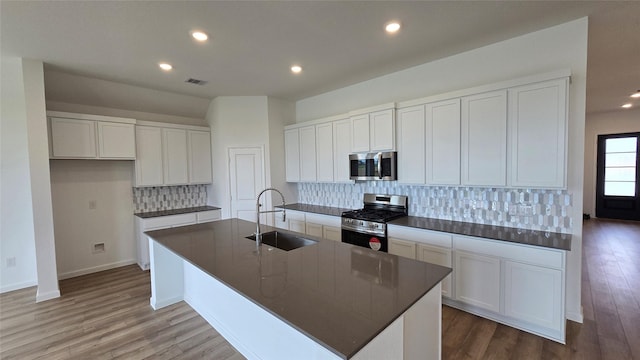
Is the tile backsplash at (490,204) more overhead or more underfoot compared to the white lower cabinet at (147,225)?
more overhead

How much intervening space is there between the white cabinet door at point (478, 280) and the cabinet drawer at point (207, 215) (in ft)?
12.8

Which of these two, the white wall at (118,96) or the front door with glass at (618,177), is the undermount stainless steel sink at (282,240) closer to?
the white wall at (118,96)

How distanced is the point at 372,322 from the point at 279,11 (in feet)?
7.62

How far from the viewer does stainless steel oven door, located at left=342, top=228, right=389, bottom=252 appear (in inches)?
131

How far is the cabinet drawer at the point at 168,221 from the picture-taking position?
4.30 metres

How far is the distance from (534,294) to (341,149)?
2.76 m

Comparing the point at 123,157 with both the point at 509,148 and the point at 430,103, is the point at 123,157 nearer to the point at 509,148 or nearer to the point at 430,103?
the point at 430,103

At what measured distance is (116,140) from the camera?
413 centimetres

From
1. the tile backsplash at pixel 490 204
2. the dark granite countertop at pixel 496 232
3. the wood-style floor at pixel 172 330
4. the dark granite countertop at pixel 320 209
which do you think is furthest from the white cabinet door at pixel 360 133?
the wood-style floor at pixel 172 330

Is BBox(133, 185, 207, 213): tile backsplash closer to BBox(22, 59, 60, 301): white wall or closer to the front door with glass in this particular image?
BBox(22, 59, 60, 301): white wall

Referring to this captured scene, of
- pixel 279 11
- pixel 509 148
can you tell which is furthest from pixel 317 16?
pixel 509 148

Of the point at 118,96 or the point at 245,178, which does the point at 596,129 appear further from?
the point at 118,96

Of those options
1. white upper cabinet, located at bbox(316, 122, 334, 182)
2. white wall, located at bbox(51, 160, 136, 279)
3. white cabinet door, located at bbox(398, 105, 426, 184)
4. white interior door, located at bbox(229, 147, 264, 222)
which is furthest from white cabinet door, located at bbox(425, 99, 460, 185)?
white wall, located at bbox(51, 160, 136, 279)

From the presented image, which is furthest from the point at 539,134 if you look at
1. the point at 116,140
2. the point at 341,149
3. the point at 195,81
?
the point at 116,140
